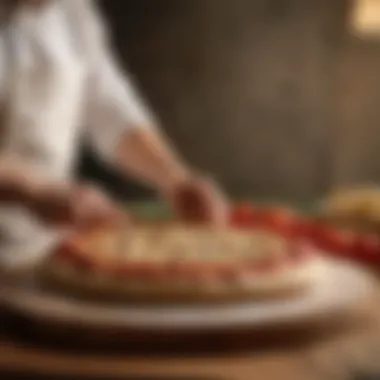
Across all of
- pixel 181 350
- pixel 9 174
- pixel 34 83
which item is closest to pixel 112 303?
pixel 181 350

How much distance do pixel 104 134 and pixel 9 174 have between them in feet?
1.37

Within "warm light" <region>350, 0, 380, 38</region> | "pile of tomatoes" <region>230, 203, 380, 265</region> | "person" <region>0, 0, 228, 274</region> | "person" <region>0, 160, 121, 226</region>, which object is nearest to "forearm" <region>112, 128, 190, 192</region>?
"person" <region>0, 0, 228, 274</region>

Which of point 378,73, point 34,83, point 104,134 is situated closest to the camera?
point 34,83

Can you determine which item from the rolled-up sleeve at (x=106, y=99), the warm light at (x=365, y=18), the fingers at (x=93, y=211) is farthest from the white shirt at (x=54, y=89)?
the warm light at (x=365, y=18)

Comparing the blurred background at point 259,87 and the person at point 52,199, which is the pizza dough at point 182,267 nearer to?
the person at point 52,199

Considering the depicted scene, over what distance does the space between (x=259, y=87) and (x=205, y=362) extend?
46.5 inches

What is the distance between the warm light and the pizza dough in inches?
39.4

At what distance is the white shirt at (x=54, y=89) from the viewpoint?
3.91ft

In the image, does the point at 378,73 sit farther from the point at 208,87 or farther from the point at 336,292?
the point at 336,292

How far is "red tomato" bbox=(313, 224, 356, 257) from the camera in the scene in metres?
0.91

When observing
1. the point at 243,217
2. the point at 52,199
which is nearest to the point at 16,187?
the point at 52,199

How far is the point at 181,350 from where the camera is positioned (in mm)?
684

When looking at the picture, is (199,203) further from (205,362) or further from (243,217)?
(205,362)

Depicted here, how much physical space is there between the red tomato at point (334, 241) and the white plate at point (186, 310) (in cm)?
13
